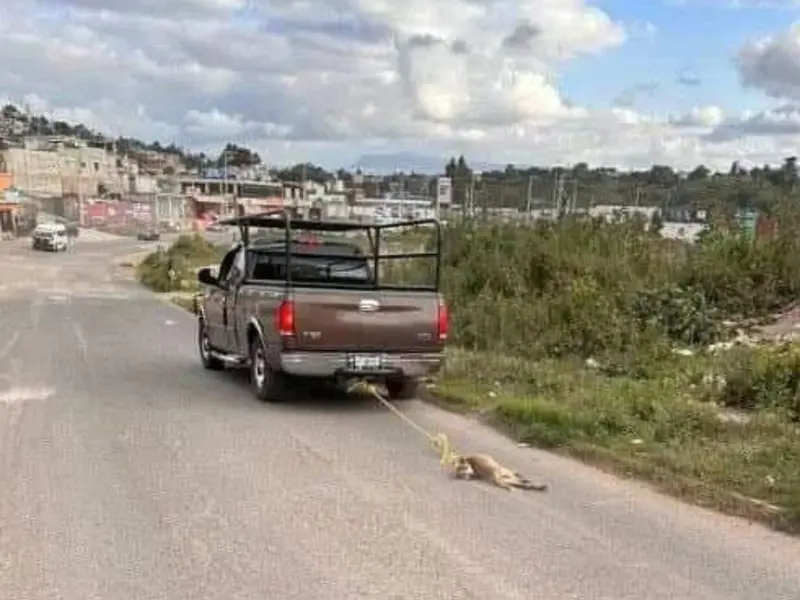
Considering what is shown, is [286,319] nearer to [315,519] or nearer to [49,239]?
[315,519]

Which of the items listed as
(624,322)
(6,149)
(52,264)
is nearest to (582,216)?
(624,322)

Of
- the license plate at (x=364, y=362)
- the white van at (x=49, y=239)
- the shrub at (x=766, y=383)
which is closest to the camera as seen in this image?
the shrub at (x=766, y=383)

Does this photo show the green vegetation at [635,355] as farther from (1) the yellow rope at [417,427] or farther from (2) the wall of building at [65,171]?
(2) the wall of building at [65,171]

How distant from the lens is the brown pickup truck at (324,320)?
1188 centimetres

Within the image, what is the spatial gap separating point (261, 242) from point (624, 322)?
538cm

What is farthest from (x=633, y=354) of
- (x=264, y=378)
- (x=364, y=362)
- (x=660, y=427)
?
(x=264, y=378)

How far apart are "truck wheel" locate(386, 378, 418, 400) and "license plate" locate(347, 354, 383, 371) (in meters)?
0.96

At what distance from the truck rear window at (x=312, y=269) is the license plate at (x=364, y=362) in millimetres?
1727

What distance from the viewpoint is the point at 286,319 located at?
38.8 ft

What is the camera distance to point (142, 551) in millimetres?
6430

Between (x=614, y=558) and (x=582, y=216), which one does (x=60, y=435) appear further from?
(x=582, y=216)

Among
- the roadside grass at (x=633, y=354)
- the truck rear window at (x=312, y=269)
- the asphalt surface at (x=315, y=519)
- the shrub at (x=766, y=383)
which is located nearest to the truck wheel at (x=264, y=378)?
the asphalt surface at (x=315, y=519)

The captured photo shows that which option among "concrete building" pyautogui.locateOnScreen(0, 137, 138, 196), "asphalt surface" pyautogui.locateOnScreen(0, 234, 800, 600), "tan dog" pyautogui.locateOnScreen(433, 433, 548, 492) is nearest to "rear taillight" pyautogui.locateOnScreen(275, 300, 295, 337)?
"asphalt surface" pyautogui.locateOnScreen(0, 234, 800, 600)

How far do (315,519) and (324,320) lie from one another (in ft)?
15.9
